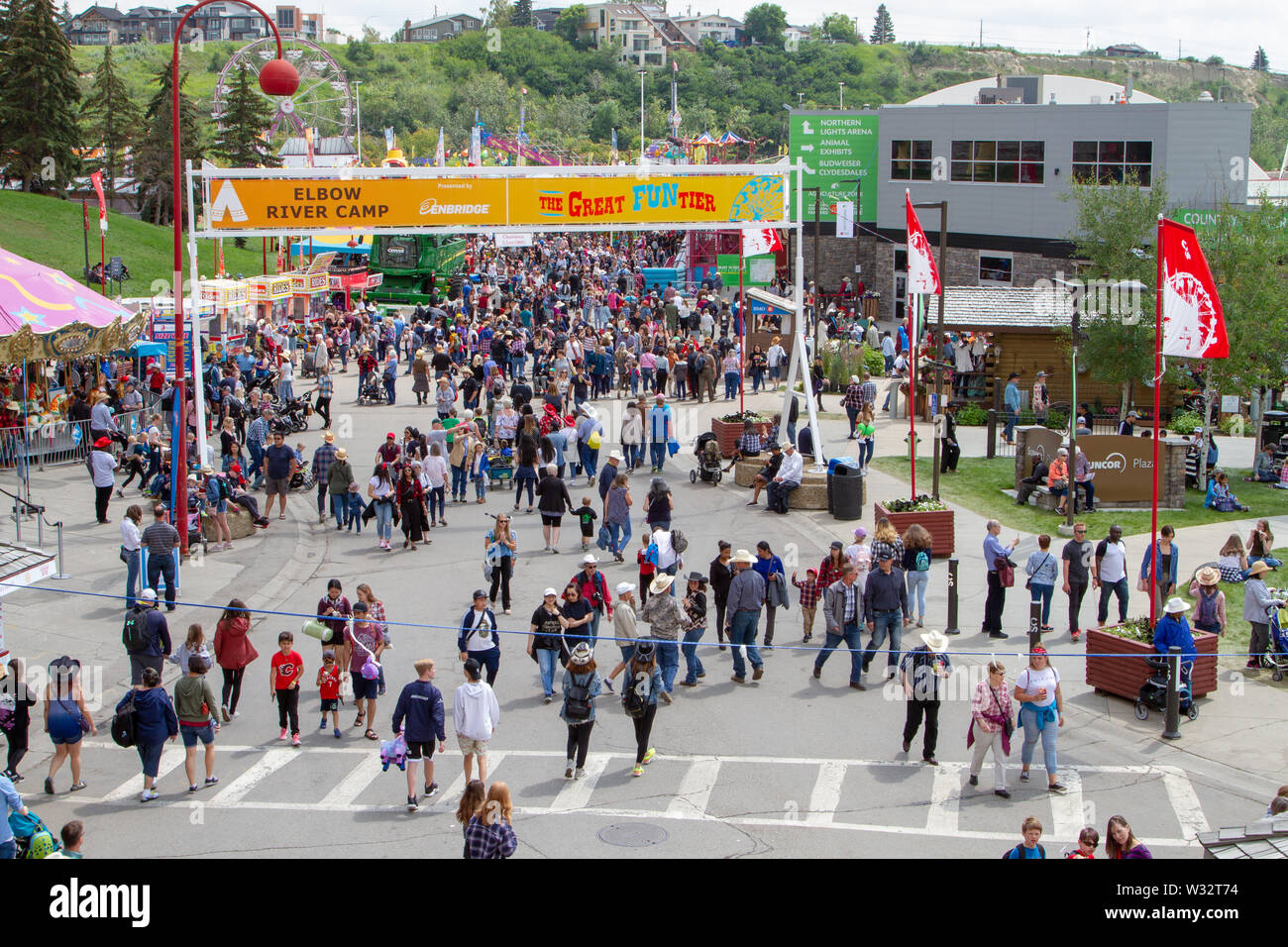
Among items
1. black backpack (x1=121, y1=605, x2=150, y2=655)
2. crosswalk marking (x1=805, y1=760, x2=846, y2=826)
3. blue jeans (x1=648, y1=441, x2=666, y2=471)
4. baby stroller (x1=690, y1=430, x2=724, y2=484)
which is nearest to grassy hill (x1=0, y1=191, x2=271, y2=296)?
blue jeans (x1=648, y1=441, x2=666, y2=471)

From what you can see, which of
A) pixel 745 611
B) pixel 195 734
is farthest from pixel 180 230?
pixel 745 611

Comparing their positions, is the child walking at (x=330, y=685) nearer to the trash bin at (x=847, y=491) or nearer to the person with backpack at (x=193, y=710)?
the person with backpack at (x=193, y=710)

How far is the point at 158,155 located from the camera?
6900 cm

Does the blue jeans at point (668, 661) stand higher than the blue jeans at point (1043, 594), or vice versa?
the blue jeans at point (1043, 594)

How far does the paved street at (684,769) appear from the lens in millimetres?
10586

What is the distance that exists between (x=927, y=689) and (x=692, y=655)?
308 cm

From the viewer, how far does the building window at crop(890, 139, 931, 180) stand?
5100cm

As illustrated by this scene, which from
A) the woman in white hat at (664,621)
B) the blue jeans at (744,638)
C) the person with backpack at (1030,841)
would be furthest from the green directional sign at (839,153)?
the person with backpack at (1030,841)

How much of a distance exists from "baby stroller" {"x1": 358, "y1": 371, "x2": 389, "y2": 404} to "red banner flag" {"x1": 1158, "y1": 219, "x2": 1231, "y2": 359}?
885 inches

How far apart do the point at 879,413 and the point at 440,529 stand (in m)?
15.3

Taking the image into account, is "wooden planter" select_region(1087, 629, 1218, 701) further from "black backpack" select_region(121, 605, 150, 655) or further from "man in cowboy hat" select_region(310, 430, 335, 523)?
"man in cowboy hat" select_region(310, 430, 335, 523)

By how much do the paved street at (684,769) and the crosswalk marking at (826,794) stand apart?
1.0 inches

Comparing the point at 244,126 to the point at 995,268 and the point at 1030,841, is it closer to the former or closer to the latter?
the point at 995,268
